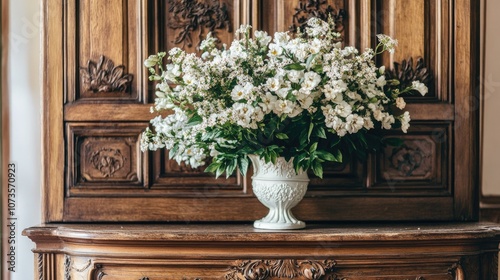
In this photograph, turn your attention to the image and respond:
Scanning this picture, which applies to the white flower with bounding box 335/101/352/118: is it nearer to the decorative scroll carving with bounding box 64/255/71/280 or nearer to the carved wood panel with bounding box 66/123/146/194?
the carved wood panel with bounding box 66/123/146/194

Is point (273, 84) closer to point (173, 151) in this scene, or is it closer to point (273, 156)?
point (273, 156)

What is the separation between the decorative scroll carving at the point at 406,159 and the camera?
3.01 m

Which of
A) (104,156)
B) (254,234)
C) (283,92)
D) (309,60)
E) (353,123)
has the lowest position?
(254,234)

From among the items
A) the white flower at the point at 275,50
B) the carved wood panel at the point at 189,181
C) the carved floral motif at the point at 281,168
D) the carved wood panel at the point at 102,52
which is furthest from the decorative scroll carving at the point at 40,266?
the white flower at the point at 275,50

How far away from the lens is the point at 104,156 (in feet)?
9.77

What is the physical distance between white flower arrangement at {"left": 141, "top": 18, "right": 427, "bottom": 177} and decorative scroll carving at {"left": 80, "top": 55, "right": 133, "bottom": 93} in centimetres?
30

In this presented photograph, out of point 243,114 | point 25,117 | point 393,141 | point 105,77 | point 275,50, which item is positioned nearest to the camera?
point 243,114

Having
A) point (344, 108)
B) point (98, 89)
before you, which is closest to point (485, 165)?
point (344, 108)

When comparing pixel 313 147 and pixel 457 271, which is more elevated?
pixel 313 147

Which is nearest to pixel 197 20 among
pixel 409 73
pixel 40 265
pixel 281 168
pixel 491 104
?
pixel 281 168

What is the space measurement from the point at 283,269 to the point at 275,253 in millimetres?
60

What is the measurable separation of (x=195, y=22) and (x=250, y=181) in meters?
0.66

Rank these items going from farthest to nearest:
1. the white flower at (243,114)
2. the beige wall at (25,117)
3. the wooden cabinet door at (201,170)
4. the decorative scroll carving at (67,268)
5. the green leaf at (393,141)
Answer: the beige wall at (25,117)
the wooden cabinet door at (201,170)
the green leaf at (393,141)
the decorative scroll carving at (67,268)
the white flower at (243,114)

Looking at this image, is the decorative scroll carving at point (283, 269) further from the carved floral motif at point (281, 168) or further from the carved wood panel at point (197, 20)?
the carved wood panel at point (197, 20)
